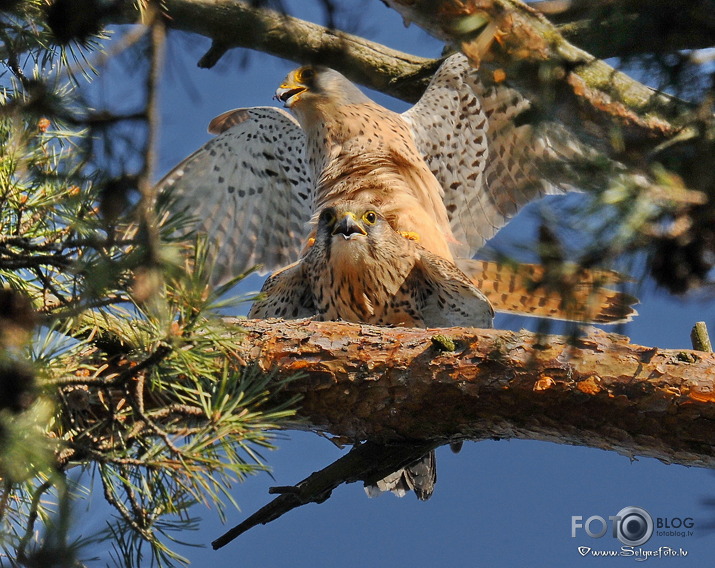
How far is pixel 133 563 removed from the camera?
1.79m

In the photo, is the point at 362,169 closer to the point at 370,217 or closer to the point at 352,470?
the point at 370,217

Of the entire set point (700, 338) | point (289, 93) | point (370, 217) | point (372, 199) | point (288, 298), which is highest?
point (289, 93)

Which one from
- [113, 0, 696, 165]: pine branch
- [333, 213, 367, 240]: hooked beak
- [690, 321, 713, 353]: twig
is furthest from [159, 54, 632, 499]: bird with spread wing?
[113, 0, 696, 165]: pine branch

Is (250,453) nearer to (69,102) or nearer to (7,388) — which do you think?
(7,388)

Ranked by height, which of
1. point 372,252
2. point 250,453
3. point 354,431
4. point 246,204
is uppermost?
point 246,204

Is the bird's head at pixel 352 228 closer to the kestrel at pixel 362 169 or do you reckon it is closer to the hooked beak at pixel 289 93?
the kestrel at pixel 362 169

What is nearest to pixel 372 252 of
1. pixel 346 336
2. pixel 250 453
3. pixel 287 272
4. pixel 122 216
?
pixel 287 272

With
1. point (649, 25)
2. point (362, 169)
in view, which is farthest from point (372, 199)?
point (649, 25)

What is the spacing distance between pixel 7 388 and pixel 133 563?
59cm

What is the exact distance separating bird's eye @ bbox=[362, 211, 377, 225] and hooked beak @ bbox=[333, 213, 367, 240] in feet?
0.23

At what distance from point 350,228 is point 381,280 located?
0.25 m

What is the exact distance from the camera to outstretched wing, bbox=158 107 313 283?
498 centimetres

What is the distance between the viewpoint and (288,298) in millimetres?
3785

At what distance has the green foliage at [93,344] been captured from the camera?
4.55ft
